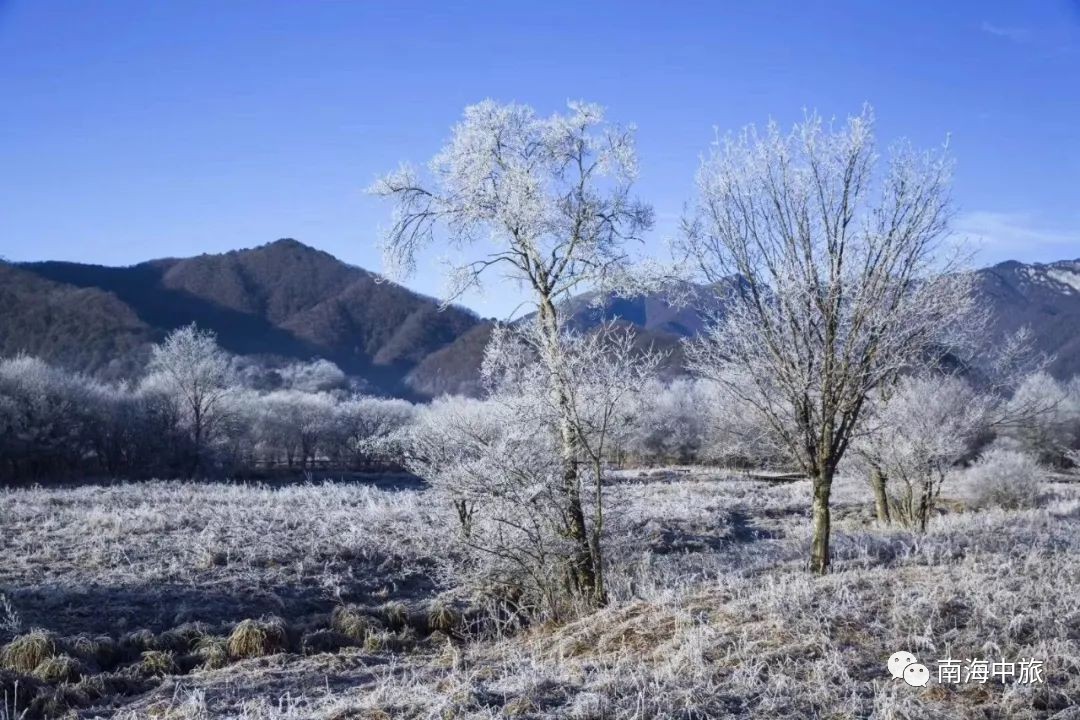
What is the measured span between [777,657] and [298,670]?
16.8 ft

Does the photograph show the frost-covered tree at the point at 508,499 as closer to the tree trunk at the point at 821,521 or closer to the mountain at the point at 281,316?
the tree trunk at the point at 821,521

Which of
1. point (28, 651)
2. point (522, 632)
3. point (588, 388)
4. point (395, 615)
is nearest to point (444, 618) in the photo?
point (395, 615)

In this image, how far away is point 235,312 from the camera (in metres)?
158

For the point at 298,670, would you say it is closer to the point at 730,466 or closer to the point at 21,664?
the point at 21,664

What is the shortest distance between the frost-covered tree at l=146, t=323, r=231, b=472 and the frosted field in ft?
129

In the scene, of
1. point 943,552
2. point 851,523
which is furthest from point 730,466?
point 943,552

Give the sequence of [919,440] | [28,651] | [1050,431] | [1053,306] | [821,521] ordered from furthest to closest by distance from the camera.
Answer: [1053,306] < [1050,431] < [919,440] < [821,521] < [28,651]

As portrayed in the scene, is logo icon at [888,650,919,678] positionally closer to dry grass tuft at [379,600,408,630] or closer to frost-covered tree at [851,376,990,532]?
dry grass tuft at [379,600,408,630]

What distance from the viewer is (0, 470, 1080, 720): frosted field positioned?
5727 mm

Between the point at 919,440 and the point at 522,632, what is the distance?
43.4 ft

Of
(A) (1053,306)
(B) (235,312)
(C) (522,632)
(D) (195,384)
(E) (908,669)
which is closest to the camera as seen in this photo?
(E) (908,669)

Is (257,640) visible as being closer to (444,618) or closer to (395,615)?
(395,615)

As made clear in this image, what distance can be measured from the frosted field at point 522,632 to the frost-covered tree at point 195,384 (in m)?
39.2

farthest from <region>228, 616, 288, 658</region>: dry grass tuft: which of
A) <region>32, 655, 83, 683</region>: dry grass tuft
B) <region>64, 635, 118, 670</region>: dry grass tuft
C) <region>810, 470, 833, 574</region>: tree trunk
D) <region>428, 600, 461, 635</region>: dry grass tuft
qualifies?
<region>810, 470, 833, 574</region>: tree trunk
